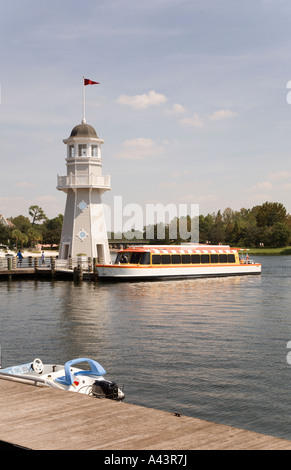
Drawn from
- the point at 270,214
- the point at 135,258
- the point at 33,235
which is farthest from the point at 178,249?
the point at 270,214

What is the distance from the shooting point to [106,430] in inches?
331

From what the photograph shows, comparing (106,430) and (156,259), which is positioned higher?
(156,259)

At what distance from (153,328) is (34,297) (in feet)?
48.3

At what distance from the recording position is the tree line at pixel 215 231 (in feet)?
425

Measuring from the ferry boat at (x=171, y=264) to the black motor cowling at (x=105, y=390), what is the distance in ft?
115

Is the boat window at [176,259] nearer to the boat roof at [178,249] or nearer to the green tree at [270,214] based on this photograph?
the boat roof at [178,249]

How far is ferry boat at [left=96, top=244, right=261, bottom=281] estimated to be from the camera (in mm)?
47281

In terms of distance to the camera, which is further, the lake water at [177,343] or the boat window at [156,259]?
the boat window at [156,259]

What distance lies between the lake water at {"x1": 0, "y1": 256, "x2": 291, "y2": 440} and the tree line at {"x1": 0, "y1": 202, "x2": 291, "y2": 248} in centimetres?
8574

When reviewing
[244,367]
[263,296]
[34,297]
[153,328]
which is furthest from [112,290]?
[244,367]

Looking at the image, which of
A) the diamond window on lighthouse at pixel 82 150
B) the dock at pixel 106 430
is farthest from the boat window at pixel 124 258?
the dock at pixel 106 430

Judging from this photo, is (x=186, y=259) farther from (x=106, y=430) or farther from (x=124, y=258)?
(x=106, y=430)

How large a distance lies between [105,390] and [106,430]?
Result: 3.40 m
